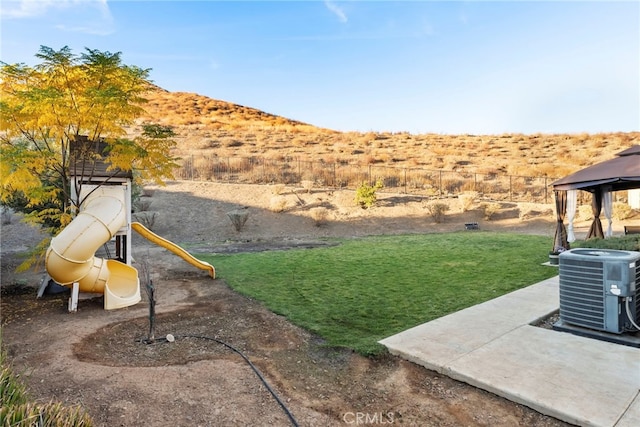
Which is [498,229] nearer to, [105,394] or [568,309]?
[568,309]

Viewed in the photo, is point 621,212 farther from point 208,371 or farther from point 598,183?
point 208,371

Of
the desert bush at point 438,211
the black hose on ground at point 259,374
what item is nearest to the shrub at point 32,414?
the black hose on ground at point 259,374

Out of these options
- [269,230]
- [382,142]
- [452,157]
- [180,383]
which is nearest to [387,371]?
[180,383]

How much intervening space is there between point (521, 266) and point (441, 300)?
383 centimetres

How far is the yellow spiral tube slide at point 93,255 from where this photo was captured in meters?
5.55

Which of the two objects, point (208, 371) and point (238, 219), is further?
point (238, 219)

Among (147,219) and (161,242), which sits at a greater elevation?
(147,219)

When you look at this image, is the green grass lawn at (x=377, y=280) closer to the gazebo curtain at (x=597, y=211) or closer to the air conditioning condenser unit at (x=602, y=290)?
the gazebo curtain at (x=597, y=211)

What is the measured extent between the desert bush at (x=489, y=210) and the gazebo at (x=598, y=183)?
29.0 feet

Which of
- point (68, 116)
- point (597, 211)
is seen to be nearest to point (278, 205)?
point (68, 116)

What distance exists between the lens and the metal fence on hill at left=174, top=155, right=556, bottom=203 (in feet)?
84.0

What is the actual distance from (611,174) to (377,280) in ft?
18.7

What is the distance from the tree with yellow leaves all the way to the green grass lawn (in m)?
3.43

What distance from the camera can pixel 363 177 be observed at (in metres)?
28.0
